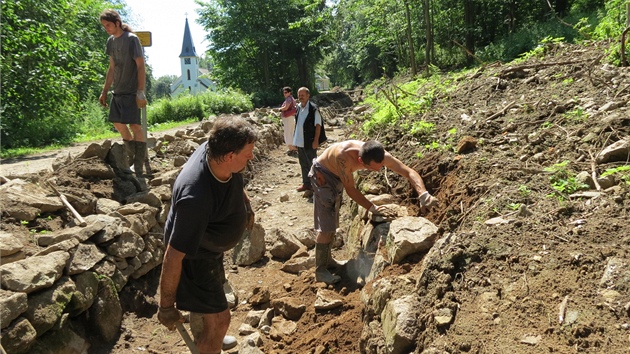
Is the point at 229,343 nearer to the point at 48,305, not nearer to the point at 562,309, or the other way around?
the point at 48,305

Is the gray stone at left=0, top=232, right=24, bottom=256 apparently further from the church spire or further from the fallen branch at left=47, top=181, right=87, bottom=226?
the church spire

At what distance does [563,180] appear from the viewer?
393 cm

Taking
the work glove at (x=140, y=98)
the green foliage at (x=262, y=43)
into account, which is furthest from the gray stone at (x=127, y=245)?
the green foliage at (x=262, y=43)

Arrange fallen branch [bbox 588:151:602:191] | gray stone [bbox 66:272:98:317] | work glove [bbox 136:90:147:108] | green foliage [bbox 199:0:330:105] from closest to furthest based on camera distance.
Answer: fallen branch [bbox 588:151:602:191] < gray stone [bbox 66:272:98:317] < work glove [bbox 136:90:147:108] < green foliage [bbox 199:0:330:105]

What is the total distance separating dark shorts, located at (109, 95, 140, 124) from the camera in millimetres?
6293

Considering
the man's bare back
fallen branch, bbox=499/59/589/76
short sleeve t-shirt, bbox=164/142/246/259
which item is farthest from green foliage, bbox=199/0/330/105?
short sleeve t-shirt, bbox=164/142/246/259

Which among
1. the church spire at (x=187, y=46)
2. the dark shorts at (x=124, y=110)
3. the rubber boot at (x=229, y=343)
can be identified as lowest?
the rubber boot at (x=229, y=343)

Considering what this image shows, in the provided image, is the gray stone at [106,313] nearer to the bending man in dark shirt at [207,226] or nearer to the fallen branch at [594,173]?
the bending man in dark shirt at [207,226]

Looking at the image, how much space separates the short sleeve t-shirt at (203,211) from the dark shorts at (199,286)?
8 cm

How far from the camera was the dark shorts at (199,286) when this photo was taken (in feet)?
11.0

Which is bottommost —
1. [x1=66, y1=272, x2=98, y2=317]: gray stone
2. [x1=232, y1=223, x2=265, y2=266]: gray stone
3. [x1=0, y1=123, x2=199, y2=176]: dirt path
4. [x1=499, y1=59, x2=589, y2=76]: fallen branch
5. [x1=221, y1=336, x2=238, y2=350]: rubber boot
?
[x1=221, y1=336, x2=238, y2=350]: rubber boot

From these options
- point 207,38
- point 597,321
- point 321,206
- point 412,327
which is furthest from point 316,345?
point 207,38

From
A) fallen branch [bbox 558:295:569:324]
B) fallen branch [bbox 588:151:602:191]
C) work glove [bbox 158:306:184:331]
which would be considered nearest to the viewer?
fallen branch [bbox 558:295:569:324]

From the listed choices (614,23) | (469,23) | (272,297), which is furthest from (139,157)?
(469,23)
